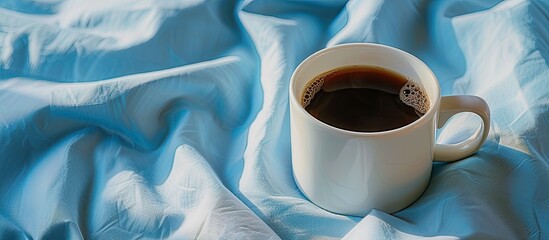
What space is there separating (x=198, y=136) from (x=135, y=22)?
12 cm

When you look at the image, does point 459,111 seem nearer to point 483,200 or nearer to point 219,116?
point 483,200

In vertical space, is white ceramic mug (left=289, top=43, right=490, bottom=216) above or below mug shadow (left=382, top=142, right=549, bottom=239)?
above

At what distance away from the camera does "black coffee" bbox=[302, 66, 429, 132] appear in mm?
461

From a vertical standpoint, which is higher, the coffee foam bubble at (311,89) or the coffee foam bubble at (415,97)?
the coffee foam bubble at (415,97)

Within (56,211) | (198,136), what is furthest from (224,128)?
(56,211)

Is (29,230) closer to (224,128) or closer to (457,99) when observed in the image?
(224,128)

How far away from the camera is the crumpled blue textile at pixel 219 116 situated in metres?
0.47

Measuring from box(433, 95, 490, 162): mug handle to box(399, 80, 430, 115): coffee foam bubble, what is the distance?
0.01 metres

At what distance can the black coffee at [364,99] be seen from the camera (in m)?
0.46

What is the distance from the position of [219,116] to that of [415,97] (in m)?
0.15

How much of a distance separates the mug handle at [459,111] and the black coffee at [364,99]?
0.01m

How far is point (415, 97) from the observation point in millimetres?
471

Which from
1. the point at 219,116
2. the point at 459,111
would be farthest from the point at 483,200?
the point at 219,116

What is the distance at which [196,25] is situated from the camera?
1.92ft
